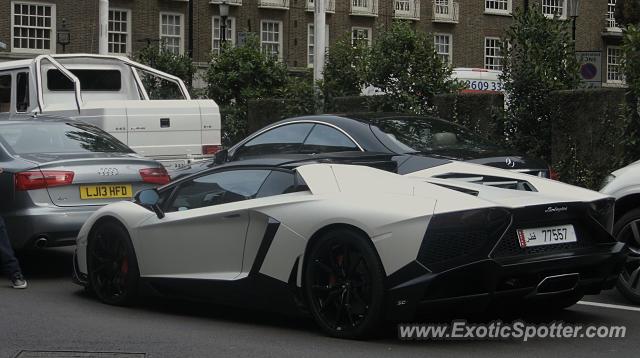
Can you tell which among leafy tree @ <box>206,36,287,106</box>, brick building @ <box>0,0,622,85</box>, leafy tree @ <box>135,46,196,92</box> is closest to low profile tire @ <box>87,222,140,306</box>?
leafy tree @ <box>206,36,287,106</box>

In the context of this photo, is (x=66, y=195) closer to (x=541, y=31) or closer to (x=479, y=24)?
(x=541, y=31)

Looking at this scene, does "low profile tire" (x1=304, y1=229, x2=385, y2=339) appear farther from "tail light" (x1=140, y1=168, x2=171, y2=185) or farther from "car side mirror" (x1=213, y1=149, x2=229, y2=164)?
"car side mirror" (x1=213, y1=149, x2=229, y2=164)

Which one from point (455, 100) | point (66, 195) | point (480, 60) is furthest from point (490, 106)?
point (480, 60)

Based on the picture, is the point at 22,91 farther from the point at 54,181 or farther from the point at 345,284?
the point at 345,284

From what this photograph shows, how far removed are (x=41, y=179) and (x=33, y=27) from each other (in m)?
33.5

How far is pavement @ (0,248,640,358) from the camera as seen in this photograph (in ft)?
21.6

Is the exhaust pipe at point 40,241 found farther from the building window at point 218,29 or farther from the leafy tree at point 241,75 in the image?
the building window at point 218,29

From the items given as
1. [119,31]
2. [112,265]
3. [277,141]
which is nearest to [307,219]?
[112,265]

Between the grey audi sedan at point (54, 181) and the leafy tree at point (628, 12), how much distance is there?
1387 centimetres

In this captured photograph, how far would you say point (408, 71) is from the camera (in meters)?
17.8

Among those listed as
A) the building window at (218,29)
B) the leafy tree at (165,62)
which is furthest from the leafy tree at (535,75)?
the building window at (218,29)

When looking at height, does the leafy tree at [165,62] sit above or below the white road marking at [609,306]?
above

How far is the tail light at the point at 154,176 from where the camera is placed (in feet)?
34.1

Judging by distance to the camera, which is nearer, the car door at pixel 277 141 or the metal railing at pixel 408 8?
the car door at pixel 277 141
